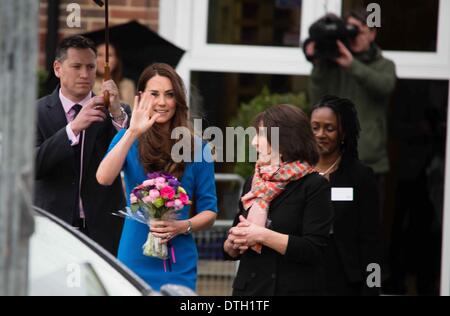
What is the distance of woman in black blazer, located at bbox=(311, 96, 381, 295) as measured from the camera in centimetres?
585

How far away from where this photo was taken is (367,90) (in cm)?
761

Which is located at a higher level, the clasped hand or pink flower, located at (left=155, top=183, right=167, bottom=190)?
pink flower, located at (left=155, top=183, right=167, bottom=190)

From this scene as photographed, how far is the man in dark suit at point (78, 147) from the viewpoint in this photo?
5.64m

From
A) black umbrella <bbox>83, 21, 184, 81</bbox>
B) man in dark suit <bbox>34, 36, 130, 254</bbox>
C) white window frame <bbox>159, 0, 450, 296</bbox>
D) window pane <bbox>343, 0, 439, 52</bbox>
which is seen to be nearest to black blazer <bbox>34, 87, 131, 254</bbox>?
man in dark suit <bbox>34, 36, 130, 254</bbox>

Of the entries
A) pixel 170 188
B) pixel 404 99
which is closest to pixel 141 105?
pixel 170 188

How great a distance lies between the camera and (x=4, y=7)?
277cm

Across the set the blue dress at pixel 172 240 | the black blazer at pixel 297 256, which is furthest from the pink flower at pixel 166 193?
the black blazer at pixel 297 256

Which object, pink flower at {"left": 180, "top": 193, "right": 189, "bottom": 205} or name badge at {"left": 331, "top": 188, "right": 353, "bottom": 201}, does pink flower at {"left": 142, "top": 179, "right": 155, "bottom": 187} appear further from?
name badge at {"left": 331, "top": 188, "right": 353, "bottom": 201}

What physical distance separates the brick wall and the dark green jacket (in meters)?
1.28

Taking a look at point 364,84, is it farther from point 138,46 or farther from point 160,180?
point 160,180

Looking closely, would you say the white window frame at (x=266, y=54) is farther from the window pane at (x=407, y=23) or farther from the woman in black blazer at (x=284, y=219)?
the woman in black blazer at (x=284, y=219)
